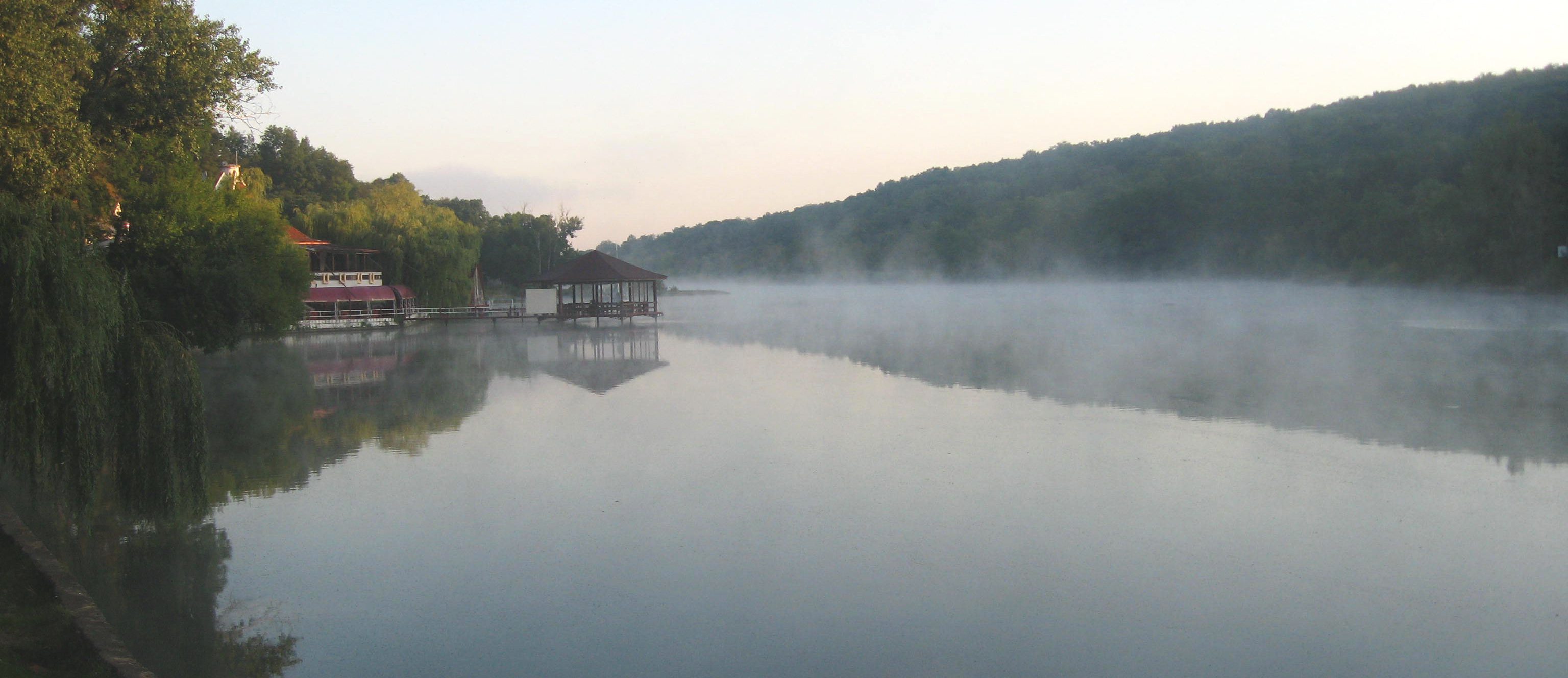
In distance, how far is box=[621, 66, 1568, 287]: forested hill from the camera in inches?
1475

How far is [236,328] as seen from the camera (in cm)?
1475

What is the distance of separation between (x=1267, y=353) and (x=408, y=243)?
100 ft

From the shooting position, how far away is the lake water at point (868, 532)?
19.6 ft

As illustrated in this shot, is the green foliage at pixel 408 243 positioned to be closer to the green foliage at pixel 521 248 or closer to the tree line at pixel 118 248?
the green foliage at pixel 521 248

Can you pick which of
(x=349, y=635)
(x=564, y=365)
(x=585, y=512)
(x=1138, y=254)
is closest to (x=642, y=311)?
(x=564, y=365)

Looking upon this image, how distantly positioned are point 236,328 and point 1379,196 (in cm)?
4615

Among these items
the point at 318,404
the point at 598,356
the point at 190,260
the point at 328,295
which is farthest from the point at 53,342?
the point at 328,295

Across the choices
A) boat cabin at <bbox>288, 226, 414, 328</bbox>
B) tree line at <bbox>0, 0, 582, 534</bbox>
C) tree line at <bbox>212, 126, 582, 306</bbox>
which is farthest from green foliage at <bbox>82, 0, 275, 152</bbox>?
boat cabin at <bbox>288, 226, 414, 328</bbox>

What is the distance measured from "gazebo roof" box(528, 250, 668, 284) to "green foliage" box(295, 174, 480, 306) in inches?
203

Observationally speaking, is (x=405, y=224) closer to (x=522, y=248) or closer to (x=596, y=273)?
(x=596, y=273)

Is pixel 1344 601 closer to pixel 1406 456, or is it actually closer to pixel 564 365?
pixel 1406 456

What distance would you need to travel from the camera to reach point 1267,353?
23188mm

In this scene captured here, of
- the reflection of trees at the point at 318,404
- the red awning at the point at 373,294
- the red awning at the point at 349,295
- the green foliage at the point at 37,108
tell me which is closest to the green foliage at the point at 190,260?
the reflection of trees at the point at 318,404

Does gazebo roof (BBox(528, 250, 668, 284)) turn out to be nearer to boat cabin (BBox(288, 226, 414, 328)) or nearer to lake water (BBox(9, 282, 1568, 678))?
boat cabin (BBox(288, 226, 414, 328))
